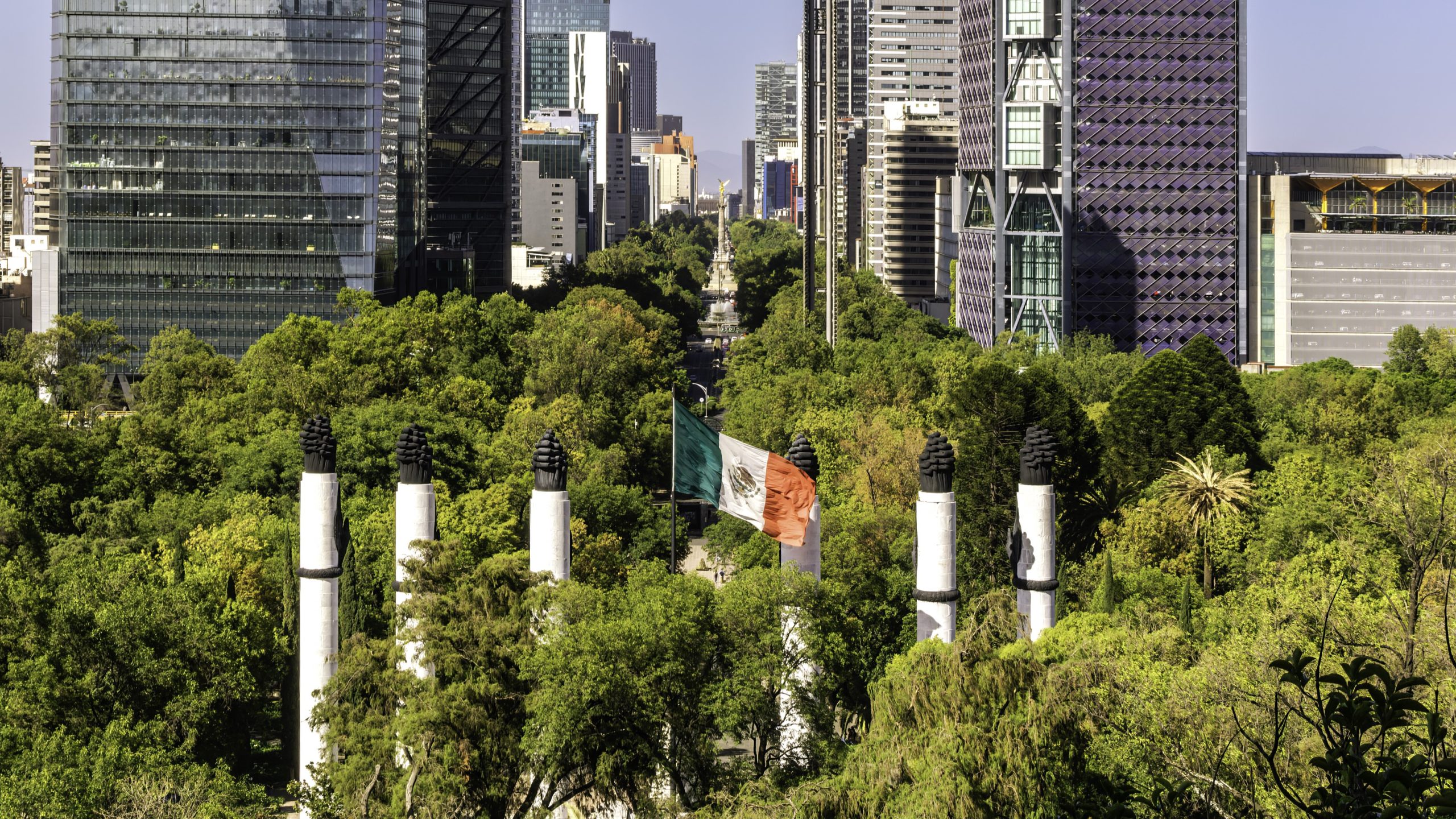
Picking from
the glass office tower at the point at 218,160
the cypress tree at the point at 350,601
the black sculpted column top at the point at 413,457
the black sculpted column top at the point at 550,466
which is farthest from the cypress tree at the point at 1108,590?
the glass office tower at the point at 218,160

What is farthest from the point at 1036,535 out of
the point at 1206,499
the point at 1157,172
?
the point at 1157,172

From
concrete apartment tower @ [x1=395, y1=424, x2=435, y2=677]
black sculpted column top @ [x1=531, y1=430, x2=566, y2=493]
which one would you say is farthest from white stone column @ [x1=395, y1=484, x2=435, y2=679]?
black sculpted column top @ [x1=531, y1=430, x2=566, y2=493]

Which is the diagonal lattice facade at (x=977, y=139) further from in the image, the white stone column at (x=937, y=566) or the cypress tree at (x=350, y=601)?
the white stone column at (x=937, y=566)

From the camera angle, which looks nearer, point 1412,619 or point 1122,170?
point 1412,619

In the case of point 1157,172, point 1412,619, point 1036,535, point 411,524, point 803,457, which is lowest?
point 1412,619

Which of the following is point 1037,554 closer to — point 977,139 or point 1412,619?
point 1412,619

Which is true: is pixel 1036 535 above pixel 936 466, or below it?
below
